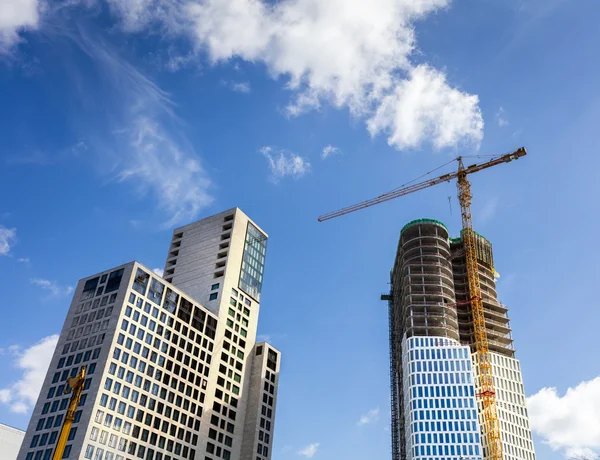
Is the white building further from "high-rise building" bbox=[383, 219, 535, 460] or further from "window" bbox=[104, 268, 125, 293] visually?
"high-rise building" bbox=[383, 219, 535, 460]

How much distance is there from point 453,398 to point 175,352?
81.4m

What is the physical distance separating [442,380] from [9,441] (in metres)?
126

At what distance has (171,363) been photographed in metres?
130

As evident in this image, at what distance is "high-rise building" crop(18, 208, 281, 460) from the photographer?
113 m

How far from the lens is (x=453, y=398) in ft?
550

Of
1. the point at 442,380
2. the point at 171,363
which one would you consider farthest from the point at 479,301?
the point at 171,363

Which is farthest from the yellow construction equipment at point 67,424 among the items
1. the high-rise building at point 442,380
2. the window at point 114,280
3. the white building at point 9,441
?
the white building at point 9,441

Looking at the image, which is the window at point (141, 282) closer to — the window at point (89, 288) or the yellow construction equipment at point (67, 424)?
the window at point (89, 288)

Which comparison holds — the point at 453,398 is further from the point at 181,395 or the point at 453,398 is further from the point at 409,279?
the point at 181,395

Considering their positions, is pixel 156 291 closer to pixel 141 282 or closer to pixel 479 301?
pixel 141 282

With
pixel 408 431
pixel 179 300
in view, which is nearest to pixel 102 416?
pixel 179 300

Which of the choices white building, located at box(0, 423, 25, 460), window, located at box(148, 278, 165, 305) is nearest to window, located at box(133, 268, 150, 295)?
window, located at box(148, 278, 165, 305)

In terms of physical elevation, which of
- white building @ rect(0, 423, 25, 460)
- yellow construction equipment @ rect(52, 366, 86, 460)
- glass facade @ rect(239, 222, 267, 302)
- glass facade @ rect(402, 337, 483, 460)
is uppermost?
glass facade @ rect(239, 222, 267, 302)

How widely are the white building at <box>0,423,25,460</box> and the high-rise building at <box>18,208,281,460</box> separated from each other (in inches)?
2612
